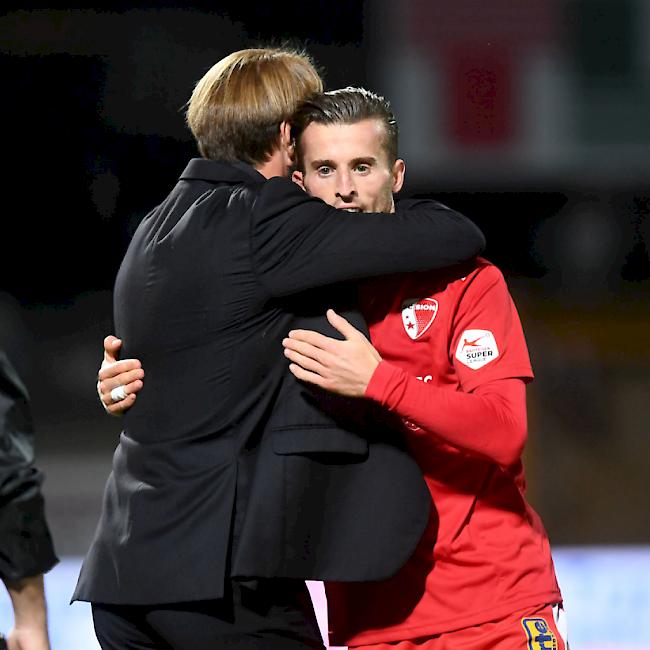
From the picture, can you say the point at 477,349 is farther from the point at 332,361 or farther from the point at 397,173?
the point at 397,173

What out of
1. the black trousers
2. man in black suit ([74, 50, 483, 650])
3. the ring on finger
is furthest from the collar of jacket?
the black trousers

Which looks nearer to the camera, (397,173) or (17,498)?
(17,498)

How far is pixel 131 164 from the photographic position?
34.1 ft

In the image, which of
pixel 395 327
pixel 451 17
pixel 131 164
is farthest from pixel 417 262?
pixel 131 164

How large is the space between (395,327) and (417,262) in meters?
0.16

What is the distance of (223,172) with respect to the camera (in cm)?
234

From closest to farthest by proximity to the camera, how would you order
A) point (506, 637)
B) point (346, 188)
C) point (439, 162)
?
point (506, 637) → point (346, 188) → point (439, 162)

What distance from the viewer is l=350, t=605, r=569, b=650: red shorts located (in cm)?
229

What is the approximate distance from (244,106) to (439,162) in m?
7.95

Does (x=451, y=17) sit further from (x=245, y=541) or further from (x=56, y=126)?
(x=245, y=541)

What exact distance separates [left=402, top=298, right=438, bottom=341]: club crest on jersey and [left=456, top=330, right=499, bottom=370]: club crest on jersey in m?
0.07

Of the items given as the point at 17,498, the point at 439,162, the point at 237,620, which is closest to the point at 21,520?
the point at 17,498

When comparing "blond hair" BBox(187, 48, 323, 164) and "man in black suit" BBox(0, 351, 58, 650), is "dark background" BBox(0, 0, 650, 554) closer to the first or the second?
"man in black suit" BBox(0, 351, 58, 650)

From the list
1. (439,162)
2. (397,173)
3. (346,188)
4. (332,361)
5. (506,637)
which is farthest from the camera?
(439,162)
